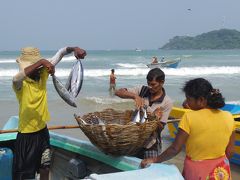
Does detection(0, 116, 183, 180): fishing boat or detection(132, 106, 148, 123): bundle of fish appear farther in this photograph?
detection(132, 106, 148, 123): bundle of fish

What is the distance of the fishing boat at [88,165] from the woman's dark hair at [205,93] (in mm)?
527

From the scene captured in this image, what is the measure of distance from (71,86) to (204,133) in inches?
53.0

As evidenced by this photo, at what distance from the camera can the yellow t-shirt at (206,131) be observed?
2.64m

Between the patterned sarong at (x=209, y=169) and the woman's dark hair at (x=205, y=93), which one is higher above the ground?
the woman's dark hair at (x=205, y=93)

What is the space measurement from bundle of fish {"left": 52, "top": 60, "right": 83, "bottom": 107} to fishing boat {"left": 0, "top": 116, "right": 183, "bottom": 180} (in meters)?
0.51

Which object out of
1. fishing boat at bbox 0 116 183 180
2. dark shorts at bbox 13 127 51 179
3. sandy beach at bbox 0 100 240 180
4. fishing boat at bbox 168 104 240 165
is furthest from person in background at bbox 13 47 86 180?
sandy beach at bbox 0 100 240 180

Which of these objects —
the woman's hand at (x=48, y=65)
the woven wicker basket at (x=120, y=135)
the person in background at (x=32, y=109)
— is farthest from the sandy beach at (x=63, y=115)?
the woman's hand at (x=48, y=65)

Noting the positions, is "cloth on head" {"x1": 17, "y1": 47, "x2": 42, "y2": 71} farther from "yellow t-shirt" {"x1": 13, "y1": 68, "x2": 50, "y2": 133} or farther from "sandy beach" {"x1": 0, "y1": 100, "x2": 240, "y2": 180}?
"sandy beach" {"x1": 0, "y1": 100, "x2": 240, "y2": 180}

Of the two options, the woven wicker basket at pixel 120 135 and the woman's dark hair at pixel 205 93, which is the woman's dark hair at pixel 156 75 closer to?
the woven wicker basket at pixel 120 135

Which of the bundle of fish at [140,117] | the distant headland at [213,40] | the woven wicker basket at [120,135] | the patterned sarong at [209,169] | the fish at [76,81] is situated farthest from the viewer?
the distant headland at [213,40]

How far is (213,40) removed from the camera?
12281 centimetres

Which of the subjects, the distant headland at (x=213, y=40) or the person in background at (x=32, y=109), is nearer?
the person in background at (x=32, y=109)

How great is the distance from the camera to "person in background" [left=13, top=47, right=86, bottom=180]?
3199 millimetres

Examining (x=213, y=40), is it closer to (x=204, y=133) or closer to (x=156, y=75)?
(x=156, y=75)
